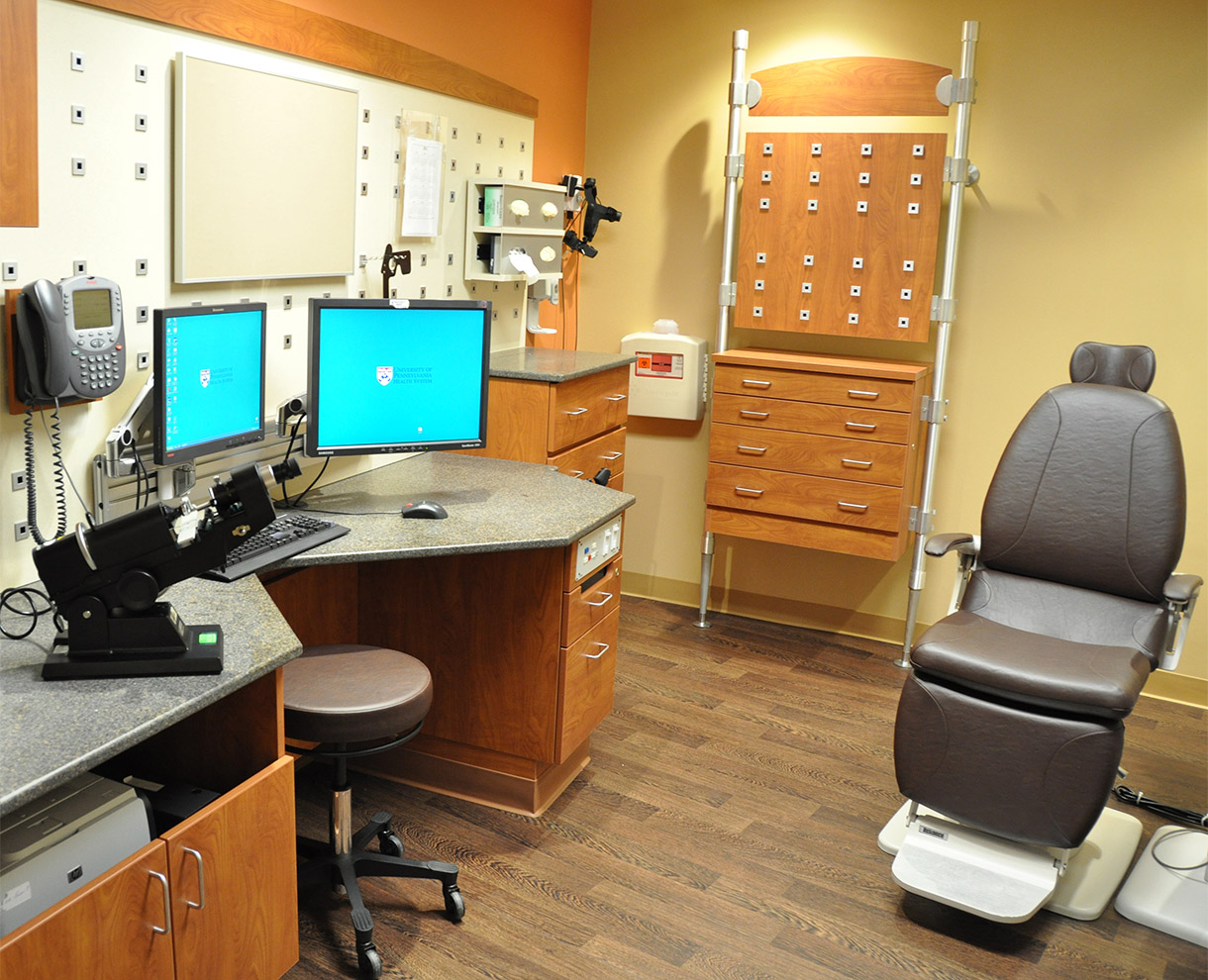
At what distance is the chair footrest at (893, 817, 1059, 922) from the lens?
8.29 feet

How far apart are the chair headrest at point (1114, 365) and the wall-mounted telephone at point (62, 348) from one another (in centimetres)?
255

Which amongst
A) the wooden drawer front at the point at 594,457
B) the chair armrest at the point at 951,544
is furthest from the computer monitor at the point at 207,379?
the chair armrest at the point at 951,544

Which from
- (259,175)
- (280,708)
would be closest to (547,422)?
(259,175)

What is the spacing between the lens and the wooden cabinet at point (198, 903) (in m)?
1.53

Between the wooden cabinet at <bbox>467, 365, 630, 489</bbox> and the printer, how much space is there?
2041 mm

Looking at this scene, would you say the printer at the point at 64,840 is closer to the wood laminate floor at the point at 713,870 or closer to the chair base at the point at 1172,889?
the wood laminate floor at the point at 713,870

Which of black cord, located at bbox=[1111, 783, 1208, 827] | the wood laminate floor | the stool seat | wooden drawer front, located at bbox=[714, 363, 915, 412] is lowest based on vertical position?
the wood laminate floor

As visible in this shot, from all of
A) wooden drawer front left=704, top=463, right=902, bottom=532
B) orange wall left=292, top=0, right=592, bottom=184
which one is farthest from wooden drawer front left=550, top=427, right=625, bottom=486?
orange wall left=292, top=0, right=592, bottom=184

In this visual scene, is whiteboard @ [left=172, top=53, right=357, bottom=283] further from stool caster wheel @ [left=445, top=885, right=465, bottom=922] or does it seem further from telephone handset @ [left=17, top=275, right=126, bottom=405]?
stool caster wheel @ [left=445, top=885, right=465, bottom=922]

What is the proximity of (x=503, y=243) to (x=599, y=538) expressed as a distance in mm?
1405

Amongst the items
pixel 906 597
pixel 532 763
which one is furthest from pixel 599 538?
pixel 906 597

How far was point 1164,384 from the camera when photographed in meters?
3.92

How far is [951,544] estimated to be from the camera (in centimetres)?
316

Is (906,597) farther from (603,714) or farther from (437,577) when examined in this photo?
(437,577)
